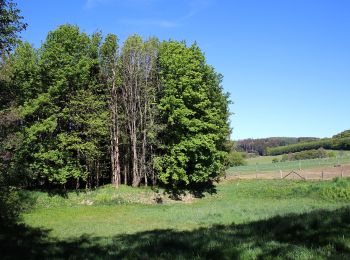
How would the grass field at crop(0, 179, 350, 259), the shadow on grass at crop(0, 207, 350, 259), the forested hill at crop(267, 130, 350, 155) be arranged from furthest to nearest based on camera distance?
the forested hill at crop(267, 130, 350, 155) < the grass field at crop(0, 179, 350, 259) < the shadow on grass at crop(0, 207, 350, 259)

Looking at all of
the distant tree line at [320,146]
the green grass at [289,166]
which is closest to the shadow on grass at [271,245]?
the green grass at [289,166]

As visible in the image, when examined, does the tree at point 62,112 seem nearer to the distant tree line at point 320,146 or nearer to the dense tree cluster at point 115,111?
the dense tree cluster at point 115,111

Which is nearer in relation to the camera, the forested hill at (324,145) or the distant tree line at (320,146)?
the distant tree line at (320,146)

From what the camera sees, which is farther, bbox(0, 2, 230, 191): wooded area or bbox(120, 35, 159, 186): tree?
bbox(120, 35, 159, 186): tree

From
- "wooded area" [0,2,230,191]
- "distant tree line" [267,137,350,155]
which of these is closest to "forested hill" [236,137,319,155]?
"distant tree line" [267,137,350,155]

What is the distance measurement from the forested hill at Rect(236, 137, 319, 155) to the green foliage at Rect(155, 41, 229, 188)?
131424mm

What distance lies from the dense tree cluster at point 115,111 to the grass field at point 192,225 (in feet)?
12.0

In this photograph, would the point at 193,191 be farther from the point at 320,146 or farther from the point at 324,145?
the point at 320,146

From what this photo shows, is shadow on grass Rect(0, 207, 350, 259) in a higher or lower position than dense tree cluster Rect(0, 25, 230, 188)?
lower

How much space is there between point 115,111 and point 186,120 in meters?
9.11

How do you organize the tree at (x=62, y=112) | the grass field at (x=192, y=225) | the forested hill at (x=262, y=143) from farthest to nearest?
the forested hill at (x=262, y=143), the tree at (x=62, y=112), the grass field at (x=192, y=225)

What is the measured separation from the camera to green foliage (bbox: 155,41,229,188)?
4219cm

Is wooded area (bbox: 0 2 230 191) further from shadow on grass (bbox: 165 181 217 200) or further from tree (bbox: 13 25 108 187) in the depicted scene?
shadow on grass (bbox: 165 181 217 200)

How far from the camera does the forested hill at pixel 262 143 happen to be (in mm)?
177375
